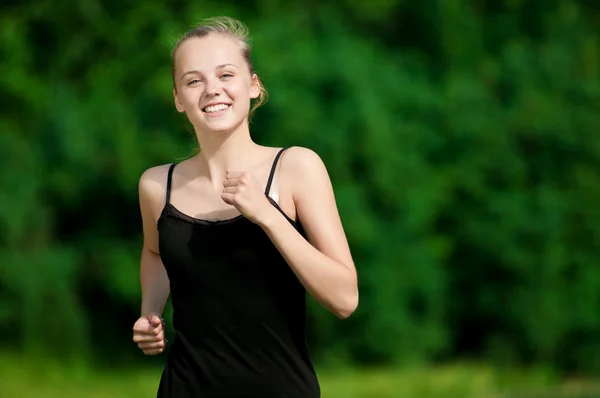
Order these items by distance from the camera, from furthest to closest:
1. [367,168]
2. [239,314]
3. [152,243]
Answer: [367,168] → [152,243] → [239,314]

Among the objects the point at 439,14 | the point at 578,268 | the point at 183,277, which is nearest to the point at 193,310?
the point at 183,277

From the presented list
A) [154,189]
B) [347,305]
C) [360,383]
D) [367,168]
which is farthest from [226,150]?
[367,168]

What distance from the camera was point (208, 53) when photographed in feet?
8.22

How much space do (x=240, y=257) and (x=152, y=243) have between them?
16.8 inches

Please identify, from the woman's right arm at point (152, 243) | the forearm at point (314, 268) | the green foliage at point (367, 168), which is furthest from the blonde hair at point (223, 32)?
the green foliage at point (367, 168)

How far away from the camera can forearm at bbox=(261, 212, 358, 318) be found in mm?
2301

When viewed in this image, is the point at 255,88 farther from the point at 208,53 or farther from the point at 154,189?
the point at 154,189

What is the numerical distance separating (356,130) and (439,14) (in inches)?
87.5

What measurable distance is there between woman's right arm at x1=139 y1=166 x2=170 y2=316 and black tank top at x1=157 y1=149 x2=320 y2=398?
0.23m

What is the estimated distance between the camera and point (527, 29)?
1161 cm

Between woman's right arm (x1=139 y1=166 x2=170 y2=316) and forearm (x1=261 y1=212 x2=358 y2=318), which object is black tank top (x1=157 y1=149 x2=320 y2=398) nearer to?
forearm (x1=261 y1=212 x2=358 y2=318)

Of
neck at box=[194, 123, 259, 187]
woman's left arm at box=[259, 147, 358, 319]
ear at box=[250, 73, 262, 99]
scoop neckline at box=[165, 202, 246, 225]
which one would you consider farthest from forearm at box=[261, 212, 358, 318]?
ear at box=[250, 73, 262, 99]

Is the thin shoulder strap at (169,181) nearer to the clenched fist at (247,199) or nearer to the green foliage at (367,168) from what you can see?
the clenched fist at (247,199)

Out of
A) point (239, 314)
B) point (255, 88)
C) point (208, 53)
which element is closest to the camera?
point (239, 314)
